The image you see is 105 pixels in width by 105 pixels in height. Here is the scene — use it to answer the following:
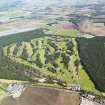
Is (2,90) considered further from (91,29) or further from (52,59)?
(91,29)

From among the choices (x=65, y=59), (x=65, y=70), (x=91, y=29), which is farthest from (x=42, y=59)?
(x=91, y=29)

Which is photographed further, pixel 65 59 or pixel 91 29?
pixel 91 29

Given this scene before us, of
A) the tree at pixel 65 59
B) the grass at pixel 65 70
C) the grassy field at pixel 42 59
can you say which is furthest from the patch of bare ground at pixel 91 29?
the tree at pixel 65 59

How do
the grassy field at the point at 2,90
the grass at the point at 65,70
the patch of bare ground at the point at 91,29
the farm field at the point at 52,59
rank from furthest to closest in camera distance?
the patch of bare ground at the point at 91,29
the farm field at the point at 52,59
the grass at the point at 65,70
the grassy field at the point at 2,90

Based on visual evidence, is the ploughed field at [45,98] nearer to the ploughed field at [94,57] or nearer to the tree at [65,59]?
the ploughed field at [94,57]

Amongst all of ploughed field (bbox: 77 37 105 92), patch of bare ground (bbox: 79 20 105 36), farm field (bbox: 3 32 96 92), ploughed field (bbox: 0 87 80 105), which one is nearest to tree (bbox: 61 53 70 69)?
farm field (bbox: 3 32 96 92)

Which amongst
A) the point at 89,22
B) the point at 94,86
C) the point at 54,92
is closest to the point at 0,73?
the point at 54,92
